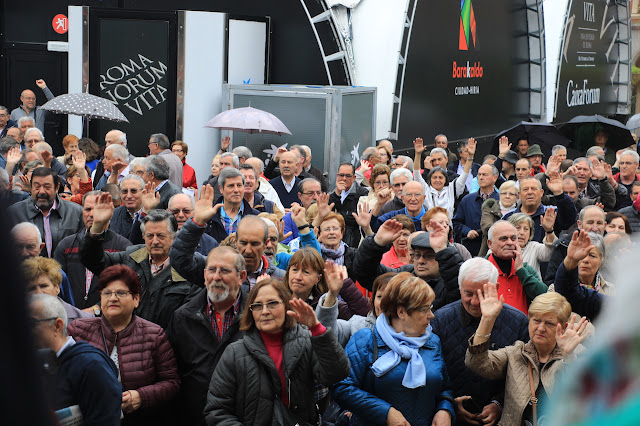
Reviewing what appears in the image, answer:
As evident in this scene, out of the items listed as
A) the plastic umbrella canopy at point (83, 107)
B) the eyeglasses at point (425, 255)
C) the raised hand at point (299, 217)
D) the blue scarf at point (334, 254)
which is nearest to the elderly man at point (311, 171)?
the plastic umbrella canopy at point (83, 107)

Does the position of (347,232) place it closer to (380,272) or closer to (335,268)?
(380,272)

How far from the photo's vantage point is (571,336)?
4.44m

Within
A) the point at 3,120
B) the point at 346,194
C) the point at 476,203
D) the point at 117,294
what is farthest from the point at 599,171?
the point at 3,120

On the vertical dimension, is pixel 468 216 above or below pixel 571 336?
below

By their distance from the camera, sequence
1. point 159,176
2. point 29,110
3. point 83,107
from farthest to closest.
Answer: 1. point 29,110
2. point 83,107
3. point 159,176

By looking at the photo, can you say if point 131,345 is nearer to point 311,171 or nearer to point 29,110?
point 311,171

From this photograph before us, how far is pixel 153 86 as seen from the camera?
15469mm

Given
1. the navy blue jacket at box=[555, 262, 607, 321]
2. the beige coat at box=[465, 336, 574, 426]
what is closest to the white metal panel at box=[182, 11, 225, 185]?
the navy blue jacket at box=[555, 262, 607, 321]

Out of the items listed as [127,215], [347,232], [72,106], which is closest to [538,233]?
[347,232]

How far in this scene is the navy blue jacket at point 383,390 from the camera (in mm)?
4645

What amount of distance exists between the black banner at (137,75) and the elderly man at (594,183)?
733 cm

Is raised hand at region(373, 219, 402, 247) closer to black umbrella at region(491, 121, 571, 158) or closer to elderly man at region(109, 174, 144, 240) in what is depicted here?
elderly man at region(109, 174, 144, 240)

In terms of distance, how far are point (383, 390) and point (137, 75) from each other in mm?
11845

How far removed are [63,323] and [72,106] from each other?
9.85 metres
